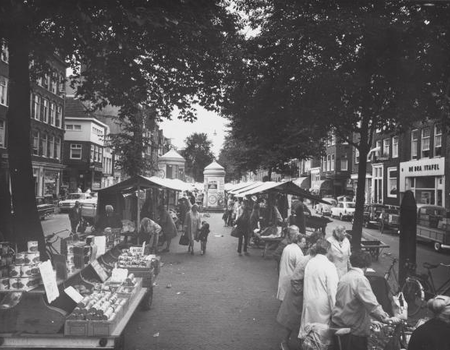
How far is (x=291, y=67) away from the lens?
11031 mm

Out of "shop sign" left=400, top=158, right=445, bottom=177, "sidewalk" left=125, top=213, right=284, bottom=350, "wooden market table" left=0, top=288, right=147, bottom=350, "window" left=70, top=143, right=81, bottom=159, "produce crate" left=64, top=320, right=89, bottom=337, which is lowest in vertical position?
"sidewalk" left=125, top=213, right=284, bottom=350

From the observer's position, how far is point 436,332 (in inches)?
148

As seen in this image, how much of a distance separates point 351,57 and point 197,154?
3279 inches

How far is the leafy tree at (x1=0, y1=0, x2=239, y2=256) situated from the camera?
6211 millimetres

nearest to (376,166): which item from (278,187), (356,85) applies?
(278,187)

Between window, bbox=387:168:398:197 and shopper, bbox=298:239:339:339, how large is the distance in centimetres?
3298

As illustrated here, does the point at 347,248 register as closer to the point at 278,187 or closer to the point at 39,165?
the point at 278,187

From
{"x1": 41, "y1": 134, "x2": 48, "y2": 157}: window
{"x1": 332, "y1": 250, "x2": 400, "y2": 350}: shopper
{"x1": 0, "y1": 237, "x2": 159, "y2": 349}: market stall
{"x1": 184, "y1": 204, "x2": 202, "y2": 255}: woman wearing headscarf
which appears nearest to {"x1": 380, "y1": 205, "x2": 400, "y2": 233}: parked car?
{"x1": 184, "y1": 204, "x2": 202, "y2": 255}: woman wearing headscarf

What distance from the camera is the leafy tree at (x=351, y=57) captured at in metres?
9.59

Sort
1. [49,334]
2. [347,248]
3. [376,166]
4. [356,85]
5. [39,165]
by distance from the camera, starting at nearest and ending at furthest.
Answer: [49,334]
[347,248]
[356,85]
[39,165]
[376,166]

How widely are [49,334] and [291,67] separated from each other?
8485mm

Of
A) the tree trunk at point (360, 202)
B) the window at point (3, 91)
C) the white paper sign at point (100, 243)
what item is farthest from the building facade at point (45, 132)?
the white paper sign at point (100, 243)

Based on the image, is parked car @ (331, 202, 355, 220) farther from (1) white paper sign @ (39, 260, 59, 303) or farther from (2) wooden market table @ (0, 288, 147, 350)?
(1) white paper sign @ (39, 260, 59, 303)

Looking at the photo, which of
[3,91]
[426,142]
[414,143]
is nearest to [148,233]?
[426,142]
